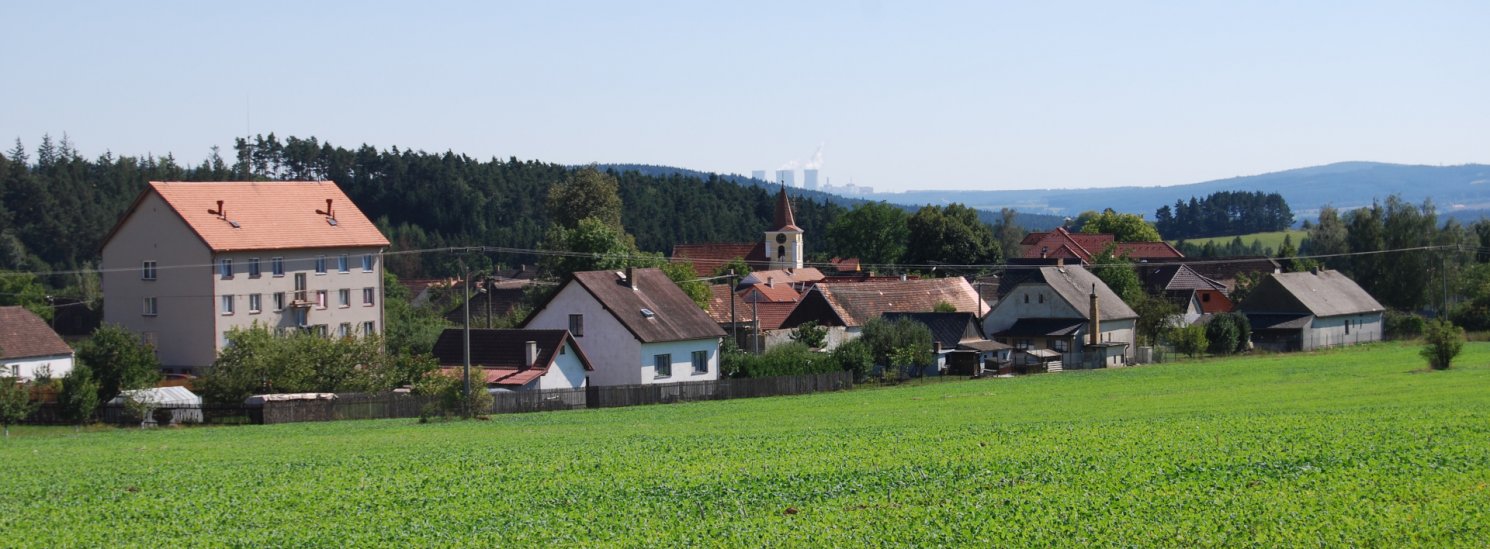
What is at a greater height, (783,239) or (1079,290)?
(783,239)

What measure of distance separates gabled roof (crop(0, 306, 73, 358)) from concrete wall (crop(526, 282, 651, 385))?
23.3m

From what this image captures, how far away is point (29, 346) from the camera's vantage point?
210 feet

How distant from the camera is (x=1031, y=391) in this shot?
54.8 metres

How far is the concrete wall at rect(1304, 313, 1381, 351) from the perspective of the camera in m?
94.5

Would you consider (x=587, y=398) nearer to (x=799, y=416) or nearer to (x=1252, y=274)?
(x=799, y=416)

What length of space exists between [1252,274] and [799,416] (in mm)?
95655

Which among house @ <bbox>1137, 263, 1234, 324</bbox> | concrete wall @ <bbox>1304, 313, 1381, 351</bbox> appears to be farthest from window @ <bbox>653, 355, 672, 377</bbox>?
concrete wall @ <bbox>1304, 313, 1381, 351</bbox>

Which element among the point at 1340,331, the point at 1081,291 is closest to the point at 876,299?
the point at 1081,291

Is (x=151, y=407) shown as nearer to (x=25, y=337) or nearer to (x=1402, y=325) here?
(x=25, y=337)

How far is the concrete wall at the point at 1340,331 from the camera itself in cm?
9450

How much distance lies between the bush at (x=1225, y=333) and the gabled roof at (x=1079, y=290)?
15.8 feet

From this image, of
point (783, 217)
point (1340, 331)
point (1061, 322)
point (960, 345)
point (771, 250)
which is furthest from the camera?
point (783, 217)

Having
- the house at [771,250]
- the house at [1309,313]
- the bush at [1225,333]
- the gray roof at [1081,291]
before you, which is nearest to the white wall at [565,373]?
the gray roof at [1081,291]

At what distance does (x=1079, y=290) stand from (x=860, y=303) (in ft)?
47.1
